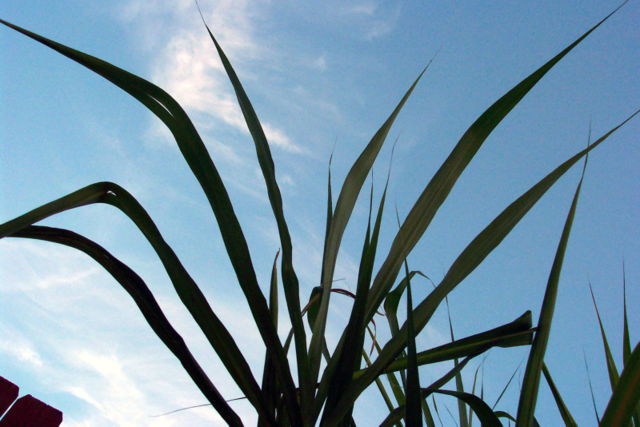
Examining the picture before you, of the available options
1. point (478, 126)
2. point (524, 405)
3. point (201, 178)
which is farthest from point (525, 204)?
point (201, 178)

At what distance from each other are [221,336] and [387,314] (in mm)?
348

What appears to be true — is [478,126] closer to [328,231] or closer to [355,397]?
[328,231]

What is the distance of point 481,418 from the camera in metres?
0.59

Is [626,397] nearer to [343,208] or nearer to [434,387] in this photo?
[434,387]

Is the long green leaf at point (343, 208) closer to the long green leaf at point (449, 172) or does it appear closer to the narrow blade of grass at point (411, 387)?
the long green leaf at point (449, 172)

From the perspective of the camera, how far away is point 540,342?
572mm

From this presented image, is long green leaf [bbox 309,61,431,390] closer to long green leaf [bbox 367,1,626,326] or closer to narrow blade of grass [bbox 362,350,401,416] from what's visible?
long green leaf [bbox 367,1,626,326]

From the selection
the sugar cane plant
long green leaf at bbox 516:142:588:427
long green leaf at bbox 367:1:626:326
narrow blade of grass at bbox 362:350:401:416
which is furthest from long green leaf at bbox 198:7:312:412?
narrow blade of grass at bbox 362:350:401:416

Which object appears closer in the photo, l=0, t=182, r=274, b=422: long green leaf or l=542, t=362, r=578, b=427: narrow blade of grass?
l=0, t=182, r=274, b=422: long green leaf

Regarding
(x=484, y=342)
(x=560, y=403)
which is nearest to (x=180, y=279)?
(x=484, y=342)

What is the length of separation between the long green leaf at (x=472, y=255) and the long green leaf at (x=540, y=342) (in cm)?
5

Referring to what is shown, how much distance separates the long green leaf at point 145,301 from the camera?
1.75 ft

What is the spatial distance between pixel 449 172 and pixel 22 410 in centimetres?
57

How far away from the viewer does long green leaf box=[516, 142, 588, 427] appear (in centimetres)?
56
